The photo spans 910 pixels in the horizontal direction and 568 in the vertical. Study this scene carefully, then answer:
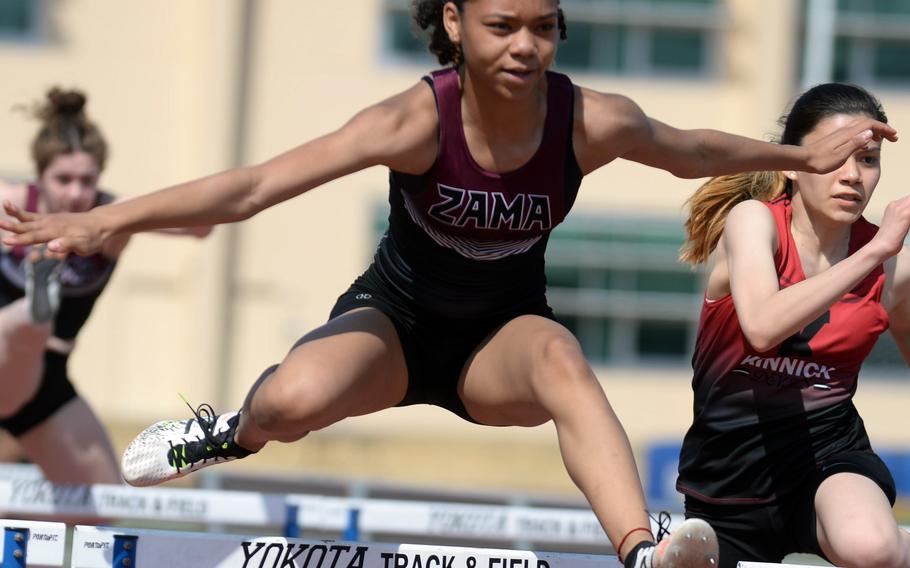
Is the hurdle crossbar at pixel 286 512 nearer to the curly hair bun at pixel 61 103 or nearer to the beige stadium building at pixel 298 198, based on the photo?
the curly hair bun at pixel 61 103

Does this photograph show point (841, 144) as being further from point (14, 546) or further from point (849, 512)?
point (14, 546)

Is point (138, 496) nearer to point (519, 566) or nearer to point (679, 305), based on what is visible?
point (519, 566)

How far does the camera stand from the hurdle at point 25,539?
147 inches

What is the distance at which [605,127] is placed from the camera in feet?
12.8

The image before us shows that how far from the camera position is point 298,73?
16203mm

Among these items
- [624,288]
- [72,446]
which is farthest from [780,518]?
[624,288]

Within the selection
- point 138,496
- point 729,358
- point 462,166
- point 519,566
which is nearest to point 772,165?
point 729,358

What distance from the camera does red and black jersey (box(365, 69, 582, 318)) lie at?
386 cm

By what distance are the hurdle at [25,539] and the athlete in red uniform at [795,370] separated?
5.78 feet

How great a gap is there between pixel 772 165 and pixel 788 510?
954 millimetres

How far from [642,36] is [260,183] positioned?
13761 millimetres

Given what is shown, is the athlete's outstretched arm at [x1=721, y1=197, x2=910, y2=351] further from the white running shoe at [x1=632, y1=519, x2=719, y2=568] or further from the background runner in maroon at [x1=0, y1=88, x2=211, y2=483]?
the background runner in maroon at [x1=0, y1=88, x2=211, y2=483]

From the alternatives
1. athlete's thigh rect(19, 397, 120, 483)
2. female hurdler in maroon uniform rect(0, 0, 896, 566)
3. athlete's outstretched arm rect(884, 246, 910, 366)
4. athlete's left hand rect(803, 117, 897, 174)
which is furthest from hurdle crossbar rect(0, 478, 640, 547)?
athlete's left hand rect(803, 117, 897, 174)

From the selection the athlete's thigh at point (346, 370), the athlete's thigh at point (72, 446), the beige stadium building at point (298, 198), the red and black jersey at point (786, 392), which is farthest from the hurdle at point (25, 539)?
the beige stadium building at point (298, 198)
